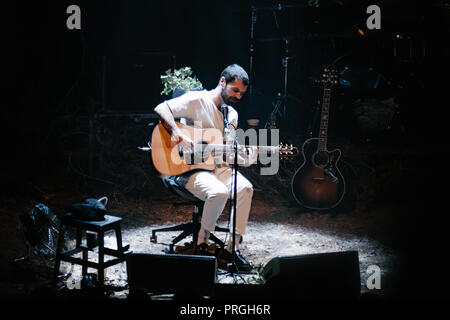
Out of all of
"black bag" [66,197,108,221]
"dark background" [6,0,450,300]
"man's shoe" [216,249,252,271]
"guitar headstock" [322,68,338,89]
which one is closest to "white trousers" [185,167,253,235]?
"man's shoe" [216,249,252,271]

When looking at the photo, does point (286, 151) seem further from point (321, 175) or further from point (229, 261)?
point (321, 175)

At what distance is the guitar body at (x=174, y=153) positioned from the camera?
393 centimetres

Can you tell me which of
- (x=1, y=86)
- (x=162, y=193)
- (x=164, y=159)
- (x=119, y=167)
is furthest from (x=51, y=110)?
(x=164, y=159)

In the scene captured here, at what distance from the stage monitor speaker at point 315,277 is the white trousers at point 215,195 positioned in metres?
0.98

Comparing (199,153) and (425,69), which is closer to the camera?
(199,153)

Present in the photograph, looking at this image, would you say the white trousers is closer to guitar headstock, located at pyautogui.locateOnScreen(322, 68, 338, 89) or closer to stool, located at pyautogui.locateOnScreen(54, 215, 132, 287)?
stool, located at pyautogui.locateOnScreen(54, 215, 132, 287)

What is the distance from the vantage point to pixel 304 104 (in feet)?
21.9

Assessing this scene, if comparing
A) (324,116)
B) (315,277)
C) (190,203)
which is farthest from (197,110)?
(324,116)

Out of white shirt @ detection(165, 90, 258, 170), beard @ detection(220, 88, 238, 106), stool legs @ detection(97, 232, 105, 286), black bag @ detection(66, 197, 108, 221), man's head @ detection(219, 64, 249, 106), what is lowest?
stool legs @ detection(97, 232, 105, 286)

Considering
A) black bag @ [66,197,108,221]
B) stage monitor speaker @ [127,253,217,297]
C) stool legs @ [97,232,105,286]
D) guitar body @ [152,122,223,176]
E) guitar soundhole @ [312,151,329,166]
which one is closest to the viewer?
stage monitor speaker @ [127,253,217,297]

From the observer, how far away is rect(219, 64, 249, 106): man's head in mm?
3900

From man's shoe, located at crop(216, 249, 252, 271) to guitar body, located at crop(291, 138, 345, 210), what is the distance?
193 centimetres
